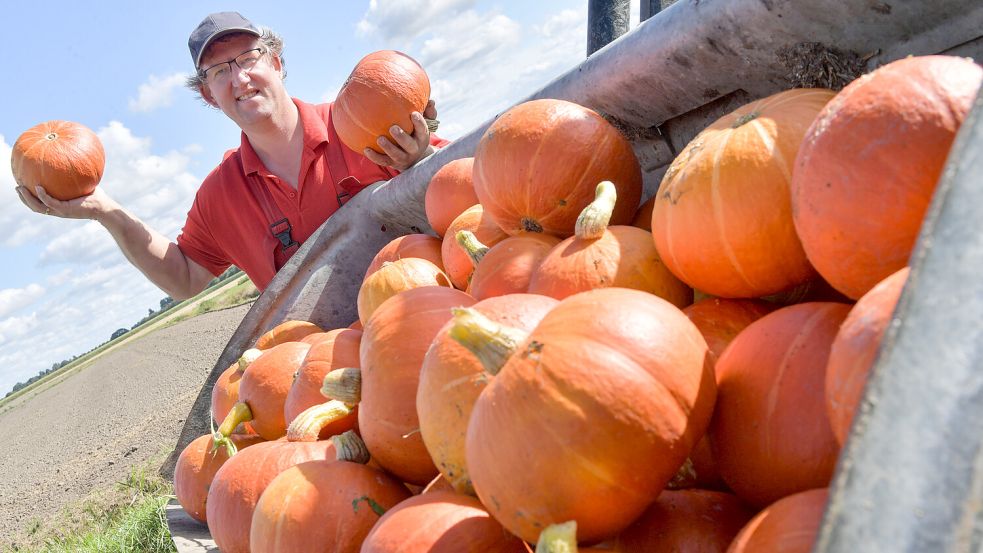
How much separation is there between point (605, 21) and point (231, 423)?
459 cm

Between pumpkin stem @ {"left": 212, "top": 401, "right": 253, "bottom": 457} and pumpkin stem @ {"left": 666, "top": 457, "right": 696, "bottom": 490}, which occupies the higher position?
pumpkin stem @ {"left": 212, "top": 401, "right": 253, "bottom": 457}

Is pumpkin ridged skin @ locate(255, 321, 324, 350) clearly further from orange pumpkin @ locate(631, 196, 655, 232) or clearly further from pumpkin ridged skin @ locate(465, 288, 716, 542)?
pumpkin ridged skin @ locate(465, 288, 716, 542)

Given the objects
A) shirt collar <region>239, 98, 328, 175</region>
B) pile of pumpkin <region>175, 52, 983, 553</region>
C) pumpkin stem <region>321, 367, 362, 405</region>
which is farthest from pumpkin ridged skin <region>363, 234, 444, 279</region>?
shirt collar <region>239, 98, 328, 175</region>

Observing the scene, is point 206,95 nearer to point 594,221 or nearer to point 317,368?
point 317,368

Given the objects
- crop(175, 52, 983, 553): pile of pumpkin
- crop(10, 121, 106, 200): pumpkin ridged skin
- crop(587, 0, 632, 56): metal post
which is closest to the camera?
crop(175, 52, 983, 553): pile of pumpkin

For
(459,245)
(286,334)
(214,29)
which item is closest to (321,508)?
(459,245)

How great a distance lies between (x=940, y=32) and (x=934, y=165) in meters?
1.00

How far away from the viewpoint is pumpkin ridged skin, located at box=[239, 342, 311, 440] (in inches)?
106

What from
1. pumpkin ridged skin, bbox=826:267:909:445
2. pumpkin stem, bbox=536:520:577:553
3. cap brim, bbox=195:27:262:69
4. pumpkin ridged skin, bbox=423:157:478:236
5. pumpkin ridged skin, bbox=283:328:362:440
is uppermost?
cap brim, bbox=195:27:262:69

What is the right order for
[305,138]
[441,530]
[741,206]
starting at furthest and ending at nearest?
[305,138] < [741,206] < [441,530]

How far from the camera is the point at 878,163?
3.75 ft

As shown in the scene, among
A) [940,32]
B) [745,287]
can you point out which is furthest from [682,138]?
[745,287]

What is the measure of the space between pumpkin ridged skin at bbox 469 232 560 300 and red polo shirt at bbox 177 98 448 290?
3166 mm

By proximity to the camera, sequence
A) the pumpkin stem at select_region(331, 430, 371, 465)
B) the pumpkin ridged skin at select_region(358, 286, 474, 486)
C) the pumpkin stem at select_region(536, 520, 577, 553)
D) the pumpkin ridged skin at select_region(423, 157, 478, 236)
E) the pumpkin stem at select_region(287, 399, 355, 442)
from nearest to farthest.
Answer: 1. the pumpkin stem at select_region(536, 520, 577, 553)
2. the pumpkin ridged skin at select_region(358, 286, 474, 486)
3. the pumpkin stem at select_region(331, 430, 371, 465)
4. the pumpkin stem at select_region(287, 399, 355, 442)
5. the pumpkin ridged skin at select_region(423, 157, 478, 236)
